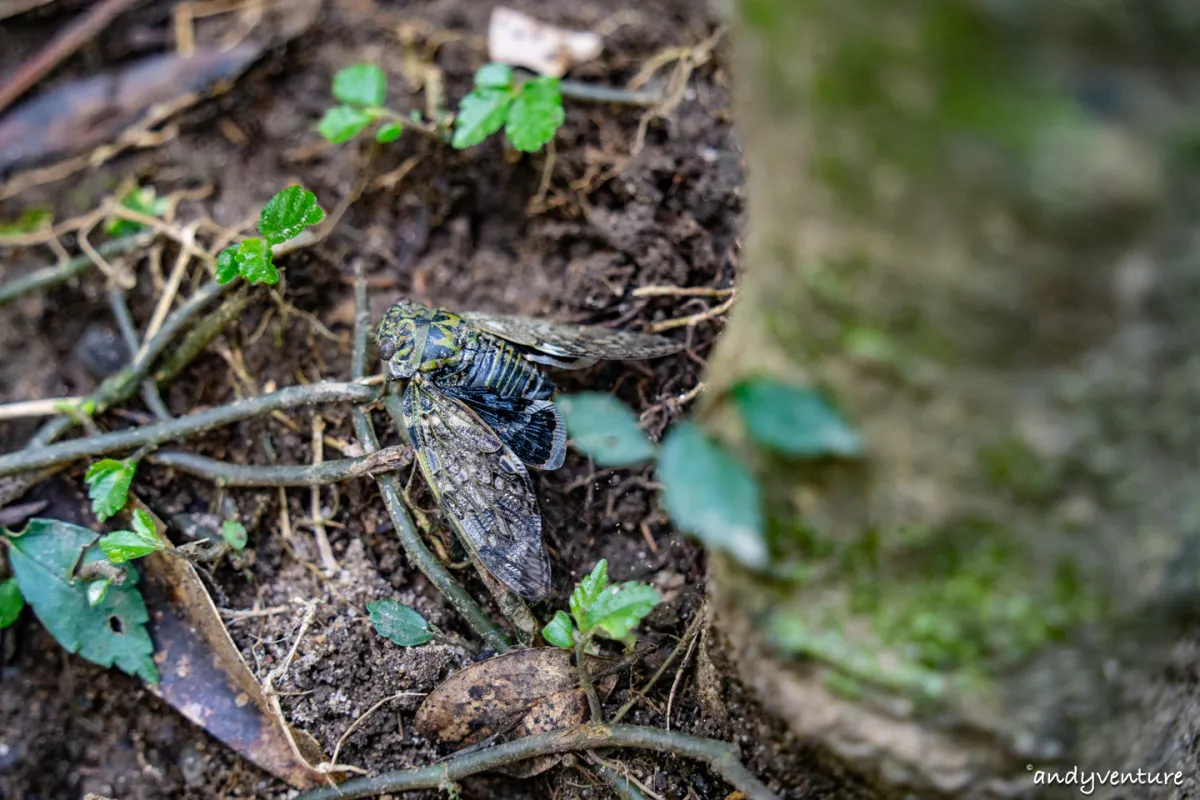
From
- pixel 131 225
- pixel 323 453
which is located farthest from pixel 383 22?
pixel 323 453

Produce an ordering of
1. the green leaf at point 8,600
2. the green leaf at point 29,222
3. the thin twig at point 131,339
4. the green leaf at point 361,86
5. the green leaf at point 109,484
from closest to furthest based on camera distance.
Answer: the green leaf at point 109,484
the green leaf at point 8,600
the thin twig at point 131,339
the green leaf at point 361,86
the green leaf at point 29,222

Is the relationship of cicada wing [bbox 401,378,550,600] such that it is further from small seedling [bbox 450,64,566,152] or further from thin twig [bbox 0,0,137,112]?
thin twig [bbox 0,0,137,112]

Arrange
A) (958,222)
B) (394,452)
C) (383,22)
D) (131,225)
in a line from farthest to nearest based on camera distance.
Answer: (383,22)
(131,225)
(394,452)
(958,222)

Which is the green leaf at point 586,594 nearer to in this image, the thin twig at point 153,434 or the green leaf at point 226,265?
the thin twig at point 153,434

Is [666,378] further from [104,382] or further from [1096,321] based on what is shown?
[104,382]

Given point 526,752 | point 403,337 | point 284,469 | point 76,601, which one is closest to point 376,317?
point 403,337

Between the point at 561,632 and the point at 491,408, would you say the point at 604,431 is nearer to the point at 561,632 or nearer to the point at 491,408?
the point at 561,632

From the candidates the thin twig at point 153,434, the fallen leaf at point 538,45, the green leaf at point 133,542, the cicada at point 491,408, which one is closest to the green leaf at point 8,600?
the thin twig at point 153,434
